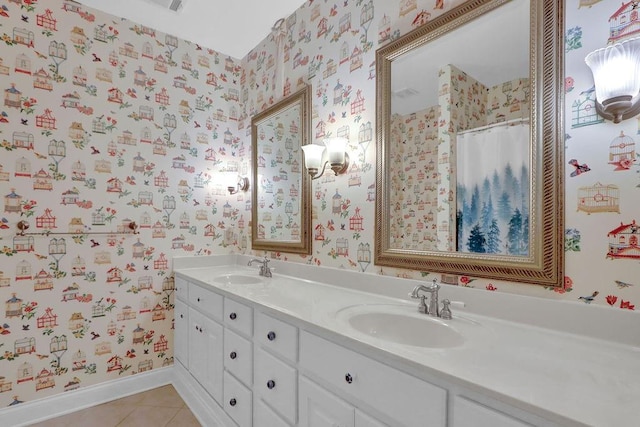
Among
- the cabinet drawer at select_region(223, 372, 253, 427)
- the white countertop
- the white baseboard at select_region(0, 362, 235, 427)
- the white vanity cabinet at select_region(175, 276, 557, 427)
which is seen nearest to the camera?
the white countertop

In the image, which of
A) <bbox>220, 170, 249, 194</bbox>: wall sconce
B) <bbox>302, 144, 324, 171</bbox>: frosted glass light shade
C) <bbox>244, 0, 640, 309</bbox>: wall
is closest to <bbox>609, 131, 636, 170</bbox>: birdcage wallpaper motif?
<bbox>244, 0, 640, 309</bbox>: wall

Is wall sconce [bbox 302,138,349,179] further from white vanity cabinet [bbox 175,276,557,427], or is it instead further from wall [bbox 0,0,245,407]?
wall [bbox 0,0,245,407]

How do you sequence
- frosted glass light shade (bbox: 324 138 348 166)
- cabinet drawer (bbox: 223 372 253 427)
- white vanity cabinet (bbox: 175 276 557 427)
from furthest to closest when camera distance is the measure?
frosted glass light shade (bbox: 324 138 348 166) < cabinet drawer (bbox: 223 372 253 427) < white vanity cabinet (bbox: 175 276 557 427)

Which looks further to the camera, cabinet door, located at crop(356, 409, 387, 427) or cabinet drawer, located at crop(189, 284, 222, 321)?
cabinet drawer, located at crop(189, 284, 222, 321)

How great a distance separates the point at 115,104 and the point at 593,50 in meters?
2.61

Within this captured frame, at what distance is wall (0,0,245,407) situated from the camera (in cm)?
190

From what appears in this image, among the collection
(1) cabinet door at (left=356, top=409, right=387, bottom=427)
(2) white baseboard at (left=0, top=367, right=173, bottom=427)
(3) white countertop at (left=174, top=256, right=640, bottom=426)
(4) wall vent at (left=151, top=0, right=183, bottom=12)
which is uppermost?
(4) wall vent at (left=151, top=0, right=183, bottom=12)

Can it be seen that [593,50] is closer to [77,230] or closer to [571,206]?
[571,206]

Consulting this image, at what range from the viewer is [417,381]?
79 centimetres

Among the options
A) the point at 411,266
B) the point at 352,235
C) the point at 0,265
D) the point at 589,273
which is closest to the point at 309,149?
the point at 352,235

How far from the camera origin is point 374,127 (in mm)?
1605

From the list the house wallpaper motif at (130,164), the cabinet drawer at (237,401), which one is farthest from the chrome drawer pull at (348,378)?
the cabinet drawer at (237,401)

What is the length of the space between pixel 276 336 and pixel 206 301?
31.2 inches

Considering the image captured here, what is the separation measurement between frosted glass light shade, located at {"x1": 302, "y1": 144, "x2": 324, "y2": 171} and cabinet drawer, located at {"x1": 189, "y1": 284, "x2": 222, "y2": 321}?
0.91 metres
